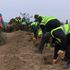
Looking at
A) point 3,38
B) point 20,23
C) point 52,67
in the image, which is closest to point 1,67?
point 52,67

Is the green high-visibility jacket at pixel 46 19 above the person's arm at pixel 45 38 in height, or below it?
above

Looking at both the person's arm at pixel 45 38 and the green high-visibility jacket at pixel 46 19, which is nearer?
the green high-visibility jacket at pixel 46 19

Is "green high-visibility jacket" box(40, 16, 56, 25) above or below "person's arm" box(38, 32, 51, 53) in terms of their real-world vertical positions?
above

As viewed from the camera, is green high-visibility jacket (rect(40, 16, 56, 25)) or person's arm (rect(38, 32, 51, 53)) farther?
person's arm (rect(38, 32, 51, 53))

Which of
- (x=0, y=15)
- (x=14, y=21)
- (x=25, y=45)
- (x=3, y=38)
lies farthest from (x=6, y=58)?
(x=14, y=21)

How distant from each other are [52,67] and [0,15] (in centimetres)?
1295

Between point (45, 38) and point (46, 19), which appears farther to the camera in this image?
point (45, 38)

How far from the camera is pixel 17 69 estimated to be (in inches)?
581

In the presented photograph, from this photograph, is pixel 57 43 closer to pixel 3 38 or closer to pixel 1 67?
pixel 1 67

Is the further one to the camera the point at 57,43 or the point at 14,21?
the point at 14,21

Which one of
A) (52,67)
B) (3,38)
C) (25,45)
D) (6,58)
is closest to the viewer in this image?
(52,67)

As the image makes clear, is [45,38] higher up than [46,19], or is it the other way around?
[46,19]

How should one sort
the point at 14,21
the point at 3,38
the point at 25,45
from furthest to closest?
the point at 14,21
the point at 3,38
the point at 25,45

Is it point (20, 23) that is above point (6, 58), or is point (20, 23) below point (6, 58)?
below
